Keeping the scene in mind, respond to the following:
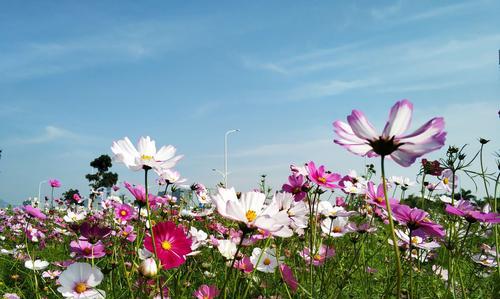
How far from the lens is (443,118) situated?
745 mm

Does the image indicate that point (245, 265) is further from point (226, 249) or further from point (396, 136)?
point (396, 136)

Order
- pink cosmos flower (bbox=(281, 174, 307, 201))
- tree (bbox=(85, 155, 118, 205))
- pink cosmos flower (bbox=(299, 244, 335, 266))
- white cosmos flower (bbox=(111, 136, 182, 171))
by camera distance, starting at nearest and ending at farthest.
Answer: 1. white cosmos flower (bbox=(111, 136, 182, 171))
2. pink cosmos flower (bbox=(281, 174, 307, 201))
3. pink cosmos flower (bbox=(299, 244, 335, 266))
4. tree (bbox=(85, 155, 118, 205))

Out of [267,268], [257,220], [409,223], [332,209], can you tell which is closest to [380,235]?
[332,209]

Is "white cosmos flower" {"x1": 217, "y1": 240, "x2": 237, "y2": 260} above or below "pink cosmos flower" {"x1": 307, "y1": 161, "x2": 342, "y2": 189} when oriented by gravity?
below

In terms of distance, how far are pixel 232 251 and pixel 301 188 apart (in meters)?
0.33

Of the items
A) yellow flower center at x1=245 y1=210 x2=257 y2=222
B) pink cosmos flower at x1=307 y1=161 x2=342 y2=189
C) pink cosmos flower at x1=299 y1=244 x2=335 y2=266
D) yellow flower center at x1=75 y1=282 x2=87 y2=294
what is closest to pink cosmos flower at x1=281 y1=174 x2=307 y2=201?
pink cosmos flower at x1=307 y1=161 x2=342 y2=189

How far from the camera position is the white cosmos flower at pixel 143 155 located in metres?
1.10

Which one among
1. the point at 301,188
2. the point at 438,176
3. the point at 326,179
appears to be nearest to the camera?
the point at 326,179

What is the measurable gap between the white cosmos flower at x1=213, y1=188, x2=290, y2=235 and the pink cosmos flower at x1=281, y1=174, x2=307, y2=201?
1.82ft

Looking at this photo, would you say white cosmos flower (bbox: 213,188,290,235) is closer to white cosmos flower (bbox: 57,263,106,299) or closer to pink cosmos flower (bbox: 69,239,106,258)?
white cosmos flower (bbox: 57,263,106,299)

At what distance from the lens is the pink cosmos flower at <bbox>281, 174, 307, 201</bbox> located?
1.57 m

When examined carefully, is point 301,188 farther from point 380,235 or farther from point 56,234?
point 56,234

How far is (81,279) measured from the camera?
1.25m

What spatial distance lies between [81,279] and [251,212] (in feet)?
1.97
